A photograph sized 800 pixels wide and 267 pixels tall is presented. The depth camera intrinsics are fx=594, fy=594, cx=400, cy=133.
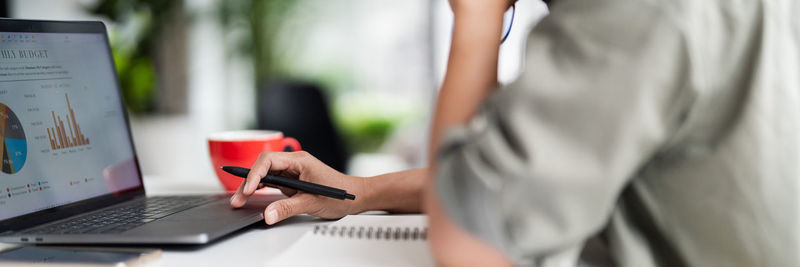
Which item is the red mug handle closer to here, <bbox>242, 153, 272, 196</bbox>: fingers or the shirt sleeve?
<bbox>242, 153, 272, 196</bbox>: fingers

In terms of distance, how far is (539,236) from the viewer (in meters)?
0.40

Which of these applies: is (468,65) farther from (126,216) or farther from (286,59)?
(286,59)

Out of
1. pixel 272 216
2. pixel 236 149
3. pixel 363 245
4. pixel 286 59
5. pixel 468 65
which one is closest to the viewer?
→ pixel 468 65

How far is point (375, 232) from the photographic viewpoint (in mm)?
646

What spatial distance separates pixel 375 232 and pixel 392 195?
0.16m

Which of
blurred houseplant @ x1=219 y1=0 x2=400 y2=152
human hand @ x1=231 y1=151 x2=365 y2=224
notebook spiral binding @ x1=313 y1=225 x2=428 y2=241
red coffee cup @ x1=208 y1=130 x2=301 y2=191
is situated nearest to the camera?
notebook spiral binding @ x1=313 y1=225 x2=428 y2=241

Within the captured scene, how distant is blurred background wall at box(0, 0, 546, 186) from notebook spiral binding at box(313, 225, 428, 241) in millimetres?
2546

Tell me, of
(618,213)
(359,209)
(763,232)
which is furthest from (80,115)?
(763,232)

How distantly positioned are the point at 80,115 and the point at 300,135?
164cm

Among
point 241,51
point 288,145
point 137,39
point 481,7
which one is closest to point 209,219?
point 288,145

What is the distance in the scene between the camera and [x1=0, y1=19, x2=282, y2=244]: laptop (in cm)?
65

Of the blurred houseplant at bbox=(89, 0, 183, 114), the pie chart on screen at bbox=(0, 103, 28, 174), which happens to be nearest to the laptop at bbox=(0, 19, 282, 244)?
the pie chart on screen at bbox=(0, 103, 28, 174)

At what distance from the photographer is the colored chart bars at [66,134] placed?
2.43 feet

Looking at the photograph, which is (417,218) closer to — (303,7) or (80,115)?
(80,115)
